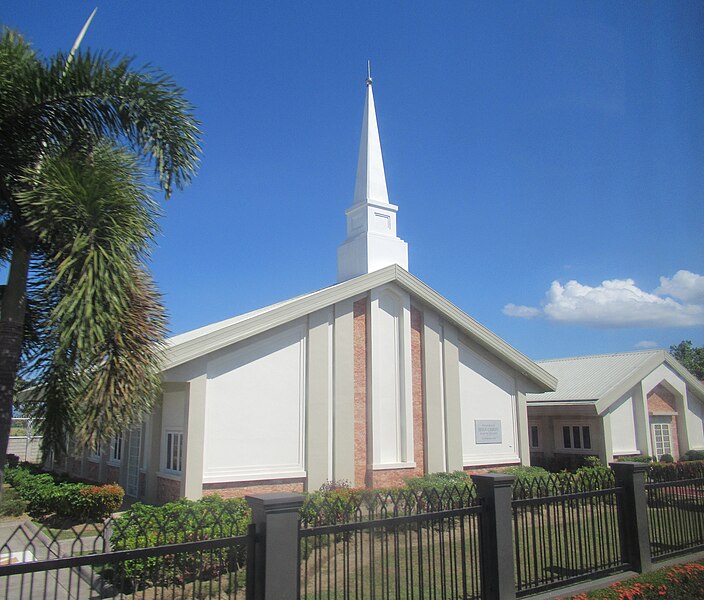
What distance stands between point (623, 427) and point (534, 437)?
373cm

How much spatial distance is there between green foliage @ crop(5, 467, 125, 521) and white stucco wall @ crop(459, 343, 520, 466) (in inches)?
412

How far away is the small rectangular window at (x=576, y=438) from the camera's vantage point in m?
24.6

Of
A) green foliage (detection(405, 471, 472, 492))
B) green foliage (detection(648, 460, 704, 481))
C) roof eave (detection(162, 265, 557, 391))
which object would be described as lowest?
green foliage (detection(405, 471, 472, 492))

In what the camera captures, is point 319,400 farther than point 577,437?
No

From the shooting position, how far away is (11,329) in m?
7.54

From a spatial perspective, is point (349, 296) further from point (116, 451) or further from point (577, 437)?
point (577, 437)

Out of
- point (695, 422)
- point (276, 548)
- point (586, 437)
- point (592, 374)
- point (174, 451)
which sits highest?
point (592, 374)

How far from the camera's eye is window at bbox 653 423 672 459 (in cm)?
2595

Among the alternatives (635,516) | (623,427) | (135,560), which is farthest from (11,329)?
(623,427)

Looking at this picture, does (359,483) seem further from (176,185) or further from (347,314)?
(176,185)

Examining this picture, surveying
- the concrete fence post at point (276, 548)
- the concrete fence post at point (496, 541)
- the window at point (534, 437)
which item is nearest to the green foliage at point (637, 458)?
the window at point (534, 437)

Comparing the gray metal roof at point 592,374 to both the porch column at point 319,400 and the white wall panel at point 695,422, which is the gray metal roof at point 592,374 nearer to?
the white wall panel at point 695,422

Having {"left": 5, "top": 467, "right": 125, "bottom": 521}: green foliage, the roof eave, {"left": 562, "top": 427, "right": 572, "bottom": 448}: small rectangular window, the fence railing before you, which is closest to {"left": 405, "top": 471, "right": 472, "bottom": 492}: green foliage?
the roof eave

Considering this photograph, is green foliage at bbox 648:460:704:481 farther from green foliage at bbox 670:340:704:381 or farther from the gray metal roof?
green foliage at bbox 670:340:704:381
